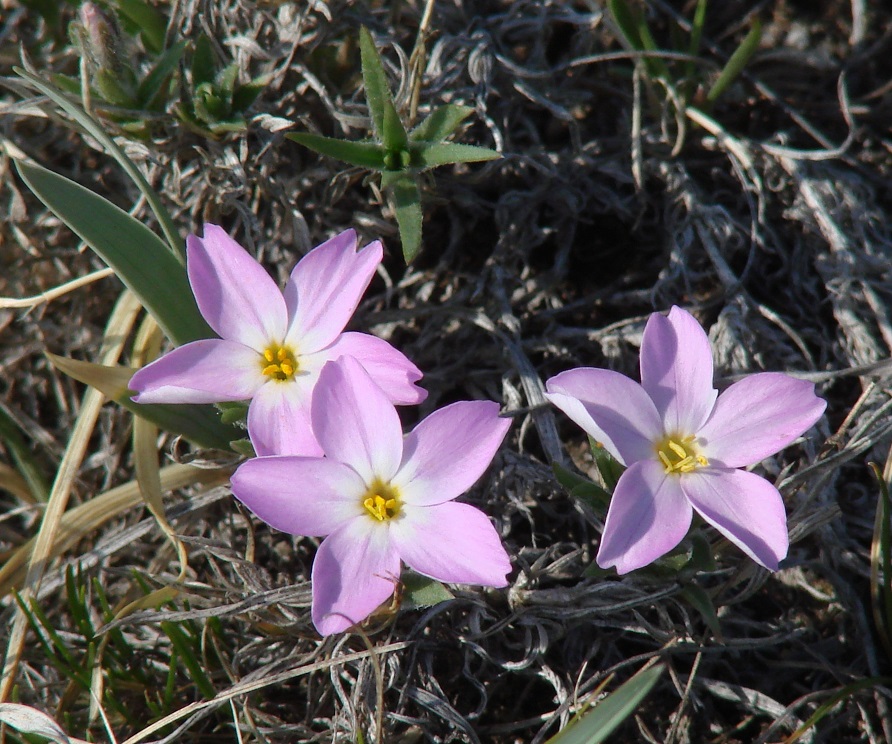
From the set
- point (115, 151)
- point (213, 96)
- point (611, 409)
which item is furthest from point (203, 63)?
point (611, 409)

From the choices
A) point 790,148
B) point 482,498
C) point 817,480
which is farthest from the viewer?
point 790,148

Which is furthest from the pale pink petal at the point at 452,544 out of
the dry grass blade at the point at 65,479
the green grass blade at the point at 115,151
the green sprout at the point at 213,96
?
the green sprout at the point at 213,96

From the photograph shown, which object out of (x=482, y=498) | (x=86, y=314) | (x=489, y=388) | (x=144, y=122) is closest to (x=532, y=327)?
(x=489, y=388)

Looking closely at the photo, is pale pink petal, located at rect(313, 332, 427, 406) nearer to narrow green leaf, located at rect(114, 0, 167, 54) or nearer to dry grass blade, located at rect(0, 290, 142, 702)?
dry grass blade, located at rect(0, 290, 142, 702)

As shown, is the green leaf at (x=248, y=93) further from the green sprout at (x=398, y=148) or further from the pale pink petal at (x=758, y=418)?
the pale pink petal at (x=758, y=418)

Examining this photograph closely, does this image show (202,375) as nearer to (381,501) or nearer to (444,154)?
(381,501)

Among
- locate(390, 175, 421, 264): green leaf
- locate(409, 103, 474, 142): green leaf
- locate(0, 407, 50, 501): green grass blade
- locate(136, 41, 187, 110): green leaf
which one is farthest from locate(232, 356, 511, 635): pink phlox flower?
locate(0, 407, 50, 501): green grass blade

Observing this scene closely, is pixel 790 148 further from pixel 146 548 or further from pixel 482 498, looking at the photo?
pixel 146 548
